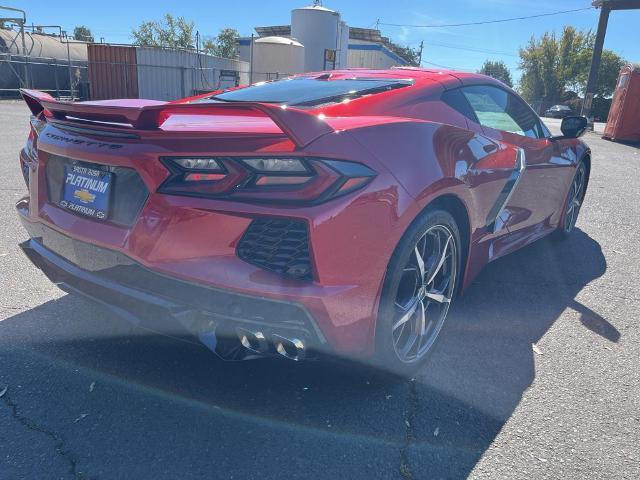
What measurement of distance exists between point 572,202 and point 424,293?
3.01 meters

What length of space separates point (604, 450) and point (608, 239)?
358 cm

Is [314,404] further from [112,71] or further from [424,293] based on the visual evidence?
[112,71]

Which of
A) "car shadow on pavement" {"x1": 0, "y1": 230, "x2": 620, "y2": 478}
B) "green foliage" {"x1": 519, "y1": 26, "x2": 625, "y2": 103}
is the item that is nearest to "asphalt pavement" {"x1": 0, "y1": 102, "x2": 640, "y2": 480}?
"car shadow on pavement" {"x1": 0, "y1": 230, "x2": 620, "y2": 478}

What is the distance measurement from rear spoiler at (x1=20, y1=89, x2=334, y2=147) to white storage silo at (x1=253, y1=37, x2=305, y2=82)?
23736mm

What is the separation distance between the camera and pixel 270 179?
1.88 metres

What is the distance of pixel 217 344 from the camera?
1955 millimetres

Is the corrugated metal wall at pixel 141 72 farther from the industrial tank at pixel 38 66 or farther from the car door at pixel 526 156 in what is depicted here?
the car door at pixel 526 156

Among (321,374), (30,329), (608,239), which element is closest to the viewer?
(321,374)

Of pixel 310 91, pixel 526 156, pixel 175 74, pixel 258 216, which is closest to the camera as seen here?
pixel 258 216

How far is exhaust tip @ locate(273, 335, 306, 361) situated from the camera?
190cm

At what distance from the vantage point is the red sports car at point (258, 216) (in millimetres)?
1874

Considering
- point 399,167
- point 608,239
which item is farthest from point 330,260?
point 608,239

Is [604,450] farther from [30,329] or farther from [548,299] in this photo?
[30,329]

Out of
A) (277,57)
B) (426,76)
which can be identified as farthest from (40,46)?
(426,76)
